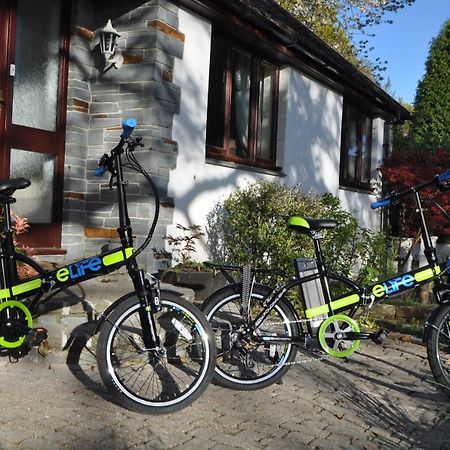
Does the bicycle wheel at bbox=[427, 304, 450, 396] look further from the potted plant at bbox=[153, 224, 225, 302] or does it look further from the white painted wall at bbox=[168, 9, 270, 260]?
the white painted wall at bbox=[168, 9, 270, 260]

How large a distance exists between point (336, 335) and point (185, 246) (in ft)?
9.26

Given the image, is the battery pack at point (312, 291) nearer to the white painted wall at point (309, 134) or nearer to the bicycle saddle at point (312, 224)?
the bicycle saddle at point (312, 224)

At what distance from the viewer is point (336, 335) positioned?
12.6 ft

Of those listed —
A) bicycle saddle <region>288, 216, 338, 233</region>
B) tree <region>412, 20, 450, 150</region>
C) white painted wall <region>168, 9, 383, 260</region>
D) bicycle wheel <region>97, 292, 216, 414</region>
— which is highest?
tree <region>412, 20, 450, 150</region>

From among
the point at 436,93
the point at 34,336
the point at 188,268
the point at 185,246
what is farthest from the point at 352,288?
the point at 436,93

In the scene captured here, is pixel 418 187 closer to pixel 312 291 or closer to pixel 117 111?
pixel 312 291

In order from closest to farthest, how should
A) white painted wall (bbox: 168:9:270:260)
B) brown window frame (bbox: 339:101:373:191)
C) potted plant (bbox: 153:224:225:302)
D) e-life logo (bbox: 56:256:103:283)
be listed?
1. e-life logo (bbox: 56:256:103:283)
2. potted plant (bbox: 153:224:225:302)
3. white painted wall (bbox: 168:9:270:260)
4. brown window frame (bbox: 339:101:373:191)

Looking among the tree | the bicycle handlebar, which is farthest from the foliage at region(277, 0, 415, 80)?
the bicycle handlebar

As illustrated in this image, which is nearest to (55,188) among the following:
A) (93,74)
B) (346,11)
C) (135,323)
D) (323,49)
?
(93,74)

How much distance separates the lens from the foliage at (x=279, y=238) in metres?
6.30

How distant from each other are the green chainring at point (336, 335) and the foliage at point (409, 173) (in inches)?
314

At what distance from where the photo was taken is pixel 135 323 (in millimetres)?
3381

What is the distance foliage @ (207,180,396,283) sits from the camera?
6297 millimetres

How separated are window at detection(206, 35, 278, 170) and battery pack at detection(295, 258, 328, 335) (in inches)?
131
